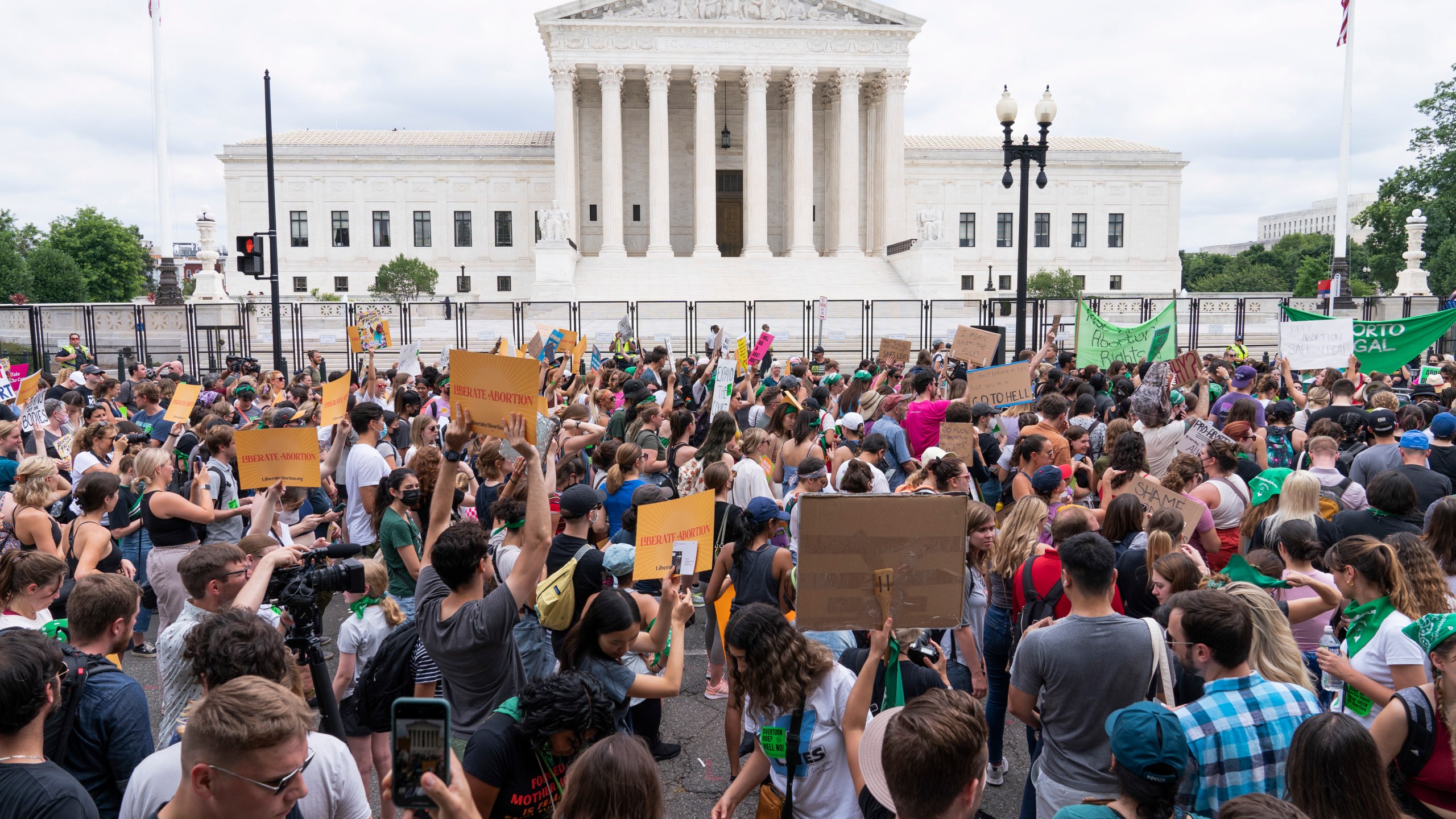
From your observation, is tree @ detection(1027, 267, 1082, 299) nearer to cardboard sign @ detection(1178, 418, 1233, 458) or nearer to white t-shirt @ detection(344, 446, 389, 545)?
cardboard sign @ detection(1178, 418, 1233, 458)

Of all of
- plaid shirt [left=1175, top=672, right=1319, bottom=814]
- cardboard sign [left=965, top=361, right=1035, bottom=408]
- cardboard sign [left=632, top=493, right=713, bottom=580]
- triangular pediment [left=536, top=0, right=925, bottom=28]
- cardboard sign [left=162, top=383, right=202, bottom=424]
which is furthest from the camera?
triangular pediment [left=536, top=0, right=925, bottom=28]

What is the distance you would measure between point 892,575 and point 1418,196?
59.4 meters

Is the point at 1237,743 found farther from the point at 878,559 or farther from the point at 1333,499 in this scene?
the point at 1333,499

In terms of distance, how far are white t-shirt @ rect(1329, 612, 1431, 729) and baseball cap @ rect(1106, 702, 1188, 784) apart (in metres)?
1.64

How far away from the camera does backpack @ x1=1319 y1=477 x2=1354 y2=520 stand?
6645 mm

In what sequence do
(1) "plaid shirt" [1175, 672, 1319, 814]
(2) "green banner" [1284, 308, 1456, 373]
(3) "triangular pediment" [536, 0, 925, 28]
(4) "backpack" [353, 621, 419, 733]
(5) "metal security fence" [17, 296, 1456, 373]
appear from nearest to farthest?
1. (1) "plaid shirt" [1175, 672, 1319, 814]
2. (4) "backpack" [353, 621, 419, 733]
3. (2) "green banner" [1284, 308, 1456, 373]
4. (5) "metal security fence" [17, 296, 1456, 373]
5. (3) "triangular pediment" [536, 0, 925, 28]

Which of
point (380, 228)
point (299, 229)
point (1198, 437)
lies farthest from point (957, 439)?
point (299, 229)

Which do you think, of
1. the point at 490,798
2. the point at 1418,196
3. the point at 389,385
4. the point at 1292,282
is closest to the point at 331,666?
the point at 490,798

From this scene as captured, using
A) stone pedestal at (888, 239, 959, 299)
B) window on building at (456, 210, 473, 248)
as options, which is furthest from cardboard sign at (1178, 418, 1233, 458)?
window on building at (456, 210, 473, 248)

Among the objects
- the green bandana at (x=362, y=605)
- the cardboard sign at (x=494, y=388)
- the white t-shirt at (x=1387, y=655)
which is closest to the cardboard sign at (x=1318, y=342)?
the white t-shirt at (x=1387, y=655)

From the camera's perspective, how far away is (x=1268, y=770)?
3.33 m

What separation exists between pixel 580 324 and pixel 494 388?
29.6m

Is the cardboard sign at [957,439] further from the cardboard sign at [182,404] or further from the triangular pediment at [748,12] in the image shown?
the triangular pediment at [748,12]

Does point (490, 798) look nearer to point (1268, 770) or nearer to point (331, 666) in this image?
point (1268, 770)
